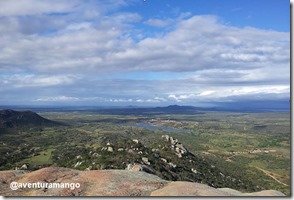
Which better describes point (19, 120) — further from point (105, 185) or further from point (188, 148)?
point (105, 185)

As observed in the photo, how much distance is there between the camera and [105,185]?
54.7ft

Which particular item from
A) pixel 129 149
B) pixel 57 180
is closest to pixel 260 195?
pixel 57 180

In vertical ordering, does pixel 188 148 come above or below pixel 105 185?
below

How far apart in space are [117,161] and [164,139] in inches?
1003

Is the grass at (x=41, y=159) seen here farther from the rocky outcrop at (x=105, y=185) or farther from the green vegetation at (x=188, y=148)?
the rocky outcrop at (x=105, y=185)

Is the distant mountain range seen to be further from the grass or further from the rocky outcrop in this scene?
the rocky outcrop

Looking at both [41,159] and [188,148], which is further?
[188,148]

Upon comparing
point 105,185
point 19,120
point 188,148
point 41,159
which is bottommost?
point 188,148

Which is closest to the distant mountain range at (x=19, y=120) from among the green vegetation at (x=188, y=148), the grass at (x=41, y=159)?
the green vegetation at (x=188, y=148)

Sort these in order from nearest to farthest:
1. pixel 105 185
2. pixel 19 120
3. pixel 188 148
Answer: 1. pixel 105 185
2. pixel 188 148
3. pixel 19 120

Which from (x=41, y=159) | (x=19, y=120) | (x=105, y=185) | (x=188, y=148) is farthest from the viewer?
(x=19, y=120)

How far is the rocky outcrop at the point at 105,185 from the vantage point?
1603cm

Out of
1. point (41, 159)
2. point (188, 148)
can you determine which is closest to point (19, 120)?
point (188, 148)

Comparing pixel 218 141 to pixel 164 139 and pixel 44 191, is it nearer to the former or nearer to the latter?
pixel 164 139
